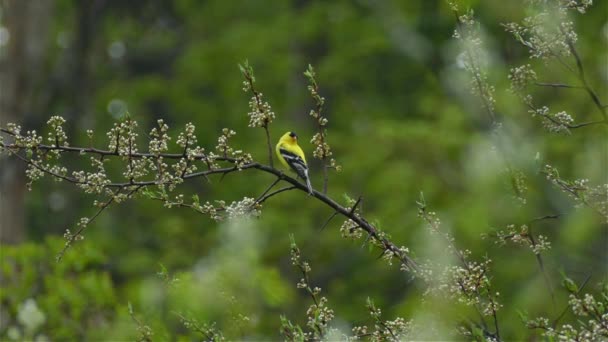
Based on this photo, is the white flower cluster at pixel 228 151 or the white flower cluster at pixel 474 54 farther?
the white flower cluster at pixel 474 54

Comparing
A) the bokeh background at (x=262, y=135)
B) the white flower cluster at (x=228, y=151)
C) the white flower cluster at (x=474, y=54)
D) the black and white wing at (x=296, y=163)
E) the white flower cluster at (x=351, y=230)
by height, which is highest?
the bokeh background at (x=262, y=135)

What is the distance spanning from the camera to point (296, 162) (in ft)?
18.4

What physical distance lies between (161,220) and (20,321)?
7.88m

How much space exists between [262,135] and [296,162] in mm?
11510

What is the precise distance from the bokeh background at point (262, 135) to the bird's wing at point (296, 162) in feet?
3.59

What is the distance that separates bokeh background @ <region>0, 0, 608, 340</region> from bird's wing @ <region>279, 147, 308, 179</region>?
3.59 feet

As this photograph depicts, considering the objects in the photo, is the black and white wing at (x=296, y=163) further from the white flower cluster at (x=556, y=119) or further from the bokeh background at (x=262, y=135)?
the white flower cluster at (x=556, y=119)

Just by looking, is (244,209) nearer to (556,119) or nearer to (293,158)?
(556,119)

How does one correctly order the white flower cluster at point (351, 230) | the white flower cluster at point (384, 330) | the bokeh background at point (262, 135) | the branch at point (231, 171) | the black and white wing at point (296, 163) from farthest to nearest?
1. the bokeh background at point (262, 135)
2. the black and white wing at point (296, 163)
3. the white flower cluster at point (351, 230)
4. the white flower cluster at point (384, 330)
5. the branch at point (231, 171)

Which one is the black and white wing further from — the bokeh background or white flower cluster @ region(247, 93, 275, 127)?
white flower cluster @ region(247, 93, 275, 127)

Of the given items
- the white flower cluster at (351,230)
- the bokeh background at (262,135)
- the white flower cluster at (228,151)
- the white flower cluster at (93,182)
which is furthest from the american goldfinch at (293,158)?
the white flower cluster at (93,182)

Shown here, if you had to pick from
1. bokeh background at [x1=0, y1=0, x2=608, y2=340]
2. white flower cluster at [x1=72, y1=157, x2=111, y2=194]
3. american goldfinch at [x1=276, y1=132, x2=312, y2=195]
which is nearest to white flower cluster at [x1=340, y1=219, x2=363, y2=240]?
white flower cluster at [x1=72, y1=157, x2=111, y2=194]

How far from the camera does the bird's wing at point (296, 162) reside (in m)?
5.45

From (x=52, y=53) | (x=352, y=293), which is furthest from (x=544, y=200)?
(x=52, y=53)
